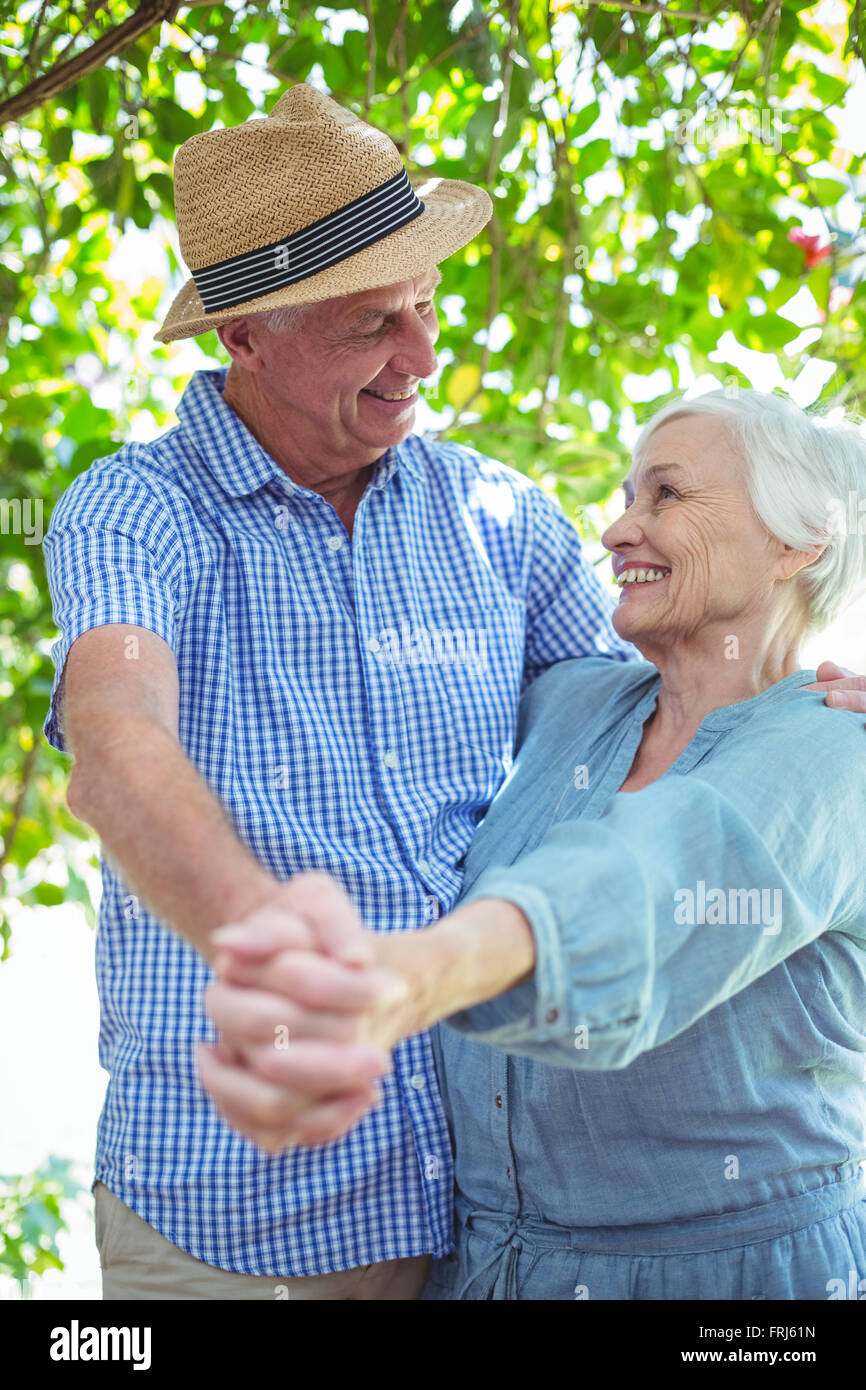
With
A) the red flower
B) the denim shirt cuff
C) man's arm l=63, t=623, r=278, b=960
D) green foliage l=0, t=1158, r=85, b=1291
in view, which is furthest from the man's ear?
green foliage l=0, t=1158, r=85, b=1291

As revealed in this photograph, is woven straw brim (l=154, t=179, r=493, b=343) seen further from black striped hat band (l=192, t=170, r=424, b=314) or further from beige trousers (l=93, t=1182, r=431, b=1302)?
beige trousers (l=93, t=1182, r=431, b=1302)

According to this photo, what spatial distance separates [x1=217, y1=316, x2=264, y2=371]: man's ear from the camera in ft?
6.29

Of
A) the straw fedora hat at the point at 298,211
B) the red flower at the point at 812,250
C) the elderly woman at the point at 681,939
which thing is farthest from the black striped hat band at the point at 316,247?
the red flower at the point at 812,250

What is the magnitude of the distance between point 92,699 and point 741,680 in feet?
2.89

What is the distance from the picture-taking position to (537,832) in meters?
1.76

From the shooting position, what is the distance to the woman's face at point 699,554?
5.82 feet

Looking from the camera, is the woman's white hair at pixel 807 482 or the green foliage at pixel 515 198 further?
the green foliage at pixel 515 198

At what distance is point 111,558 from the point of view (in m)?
1.60

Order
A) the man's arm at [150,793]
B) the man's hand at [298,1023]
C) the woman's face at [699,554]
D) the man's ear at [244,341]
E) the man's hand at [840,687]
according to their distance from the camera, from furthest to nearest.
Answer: the man's ear at [244,341]
the woman's face at [699,554]
the man's hand at [840,687]
the man's arm at [150,793]
the man's hand at [298,1023]

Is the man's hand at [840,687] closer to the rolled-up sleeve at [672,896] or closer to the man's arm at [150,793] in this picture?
the rolled-up sleeve at [672,896]

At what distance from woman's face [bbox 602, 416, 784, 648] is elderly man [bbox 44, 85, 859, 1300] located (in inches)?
10.9

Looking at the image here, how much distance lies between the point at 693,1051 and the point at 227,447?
1.05m

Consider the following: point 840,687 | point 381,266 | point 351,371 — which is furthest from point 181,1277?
point 381,266

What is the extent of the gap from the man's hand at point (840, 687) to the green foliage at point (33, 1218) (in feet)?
7.67
